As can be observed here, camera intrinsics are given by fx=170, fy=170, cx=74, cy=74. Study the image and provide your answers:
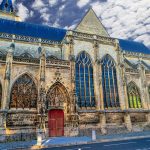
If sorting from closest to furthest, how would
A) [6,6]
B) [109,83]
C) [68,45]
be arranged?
[68,45], [109,83], [6,6]

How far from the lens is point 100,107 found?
54.7 feet

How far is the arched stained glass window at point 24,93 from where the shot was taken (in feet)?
45.8

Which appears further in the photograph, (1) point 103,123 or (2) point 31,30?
(2) point 31,30

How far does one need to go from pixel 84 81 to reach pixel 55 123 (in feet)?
16.4

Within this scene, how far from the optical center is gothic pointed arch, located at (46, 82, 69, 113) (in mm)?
15210

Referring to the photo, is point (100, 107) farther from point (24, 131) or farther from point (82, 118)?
point (24, 131)

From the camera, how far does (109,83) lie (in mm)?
18328

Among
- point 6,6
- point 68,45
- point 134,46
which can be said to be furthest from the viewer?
point 6,6

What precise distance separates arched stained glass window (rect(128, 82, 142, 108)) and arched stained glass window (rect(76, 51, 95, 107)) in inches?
205

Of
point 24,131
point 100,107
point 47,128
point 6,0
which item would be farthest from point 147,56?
point 6,0

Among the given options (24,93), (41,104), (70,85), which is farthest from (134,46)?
(24,93)

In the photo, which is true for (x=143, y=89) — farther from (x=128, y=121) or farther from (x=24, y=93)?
(x=24, y=93)

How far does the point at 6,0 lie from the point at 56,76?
26.4 m

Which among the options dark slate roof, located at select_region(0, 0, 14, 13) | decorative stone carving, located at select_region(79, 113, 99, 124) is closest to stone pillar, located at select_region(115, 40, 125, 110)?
decorative stone carving, located at select_region(79, 113, 99, 124)
